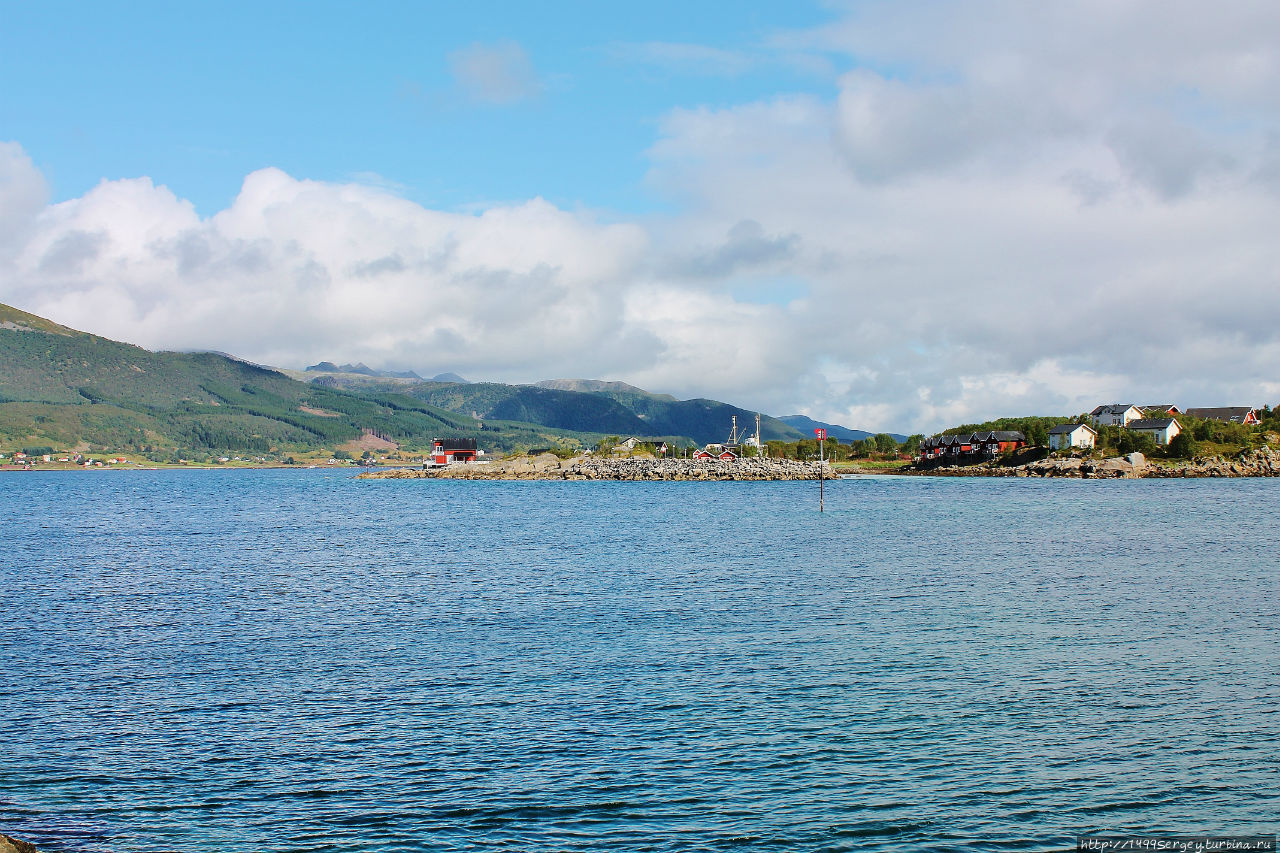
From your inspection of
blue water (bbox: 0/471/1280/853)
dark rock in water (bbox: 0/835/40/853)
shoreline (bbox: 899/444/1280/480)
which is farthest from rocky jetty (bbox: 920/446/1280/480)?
Result: dark rock in water (bbox: 0/835/40/853)

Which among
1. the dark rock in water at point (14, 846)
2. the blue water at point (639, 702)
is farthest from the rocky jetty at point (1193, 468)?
the dark rock in water at point (14, 846)

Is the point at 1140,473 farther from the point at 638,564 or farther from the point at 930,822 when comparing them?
the point at 930,822

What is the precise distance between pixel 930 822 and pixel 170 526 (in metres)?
95.8

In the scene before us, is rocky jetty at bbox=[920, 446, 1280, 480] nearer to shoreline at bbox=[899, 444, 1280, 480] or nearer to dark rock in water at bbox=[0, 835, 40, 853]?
shoreline at bbox=[899, 444, 1280, 480]

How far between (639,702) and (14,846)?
50.8 feet

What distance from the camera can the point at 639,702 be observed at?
88.5ft

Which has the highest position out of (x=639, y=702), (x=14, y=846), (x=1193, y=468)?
(x=1193, y=468)

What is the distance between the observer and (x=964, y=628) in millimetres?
37375

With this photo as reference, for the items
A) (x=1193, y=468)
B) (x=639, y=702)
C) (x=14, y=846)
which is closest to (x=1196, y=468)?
(x=1193, y=468)

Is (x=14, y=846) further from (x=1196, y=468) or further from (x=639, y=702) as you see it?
(x=1196, y=468)

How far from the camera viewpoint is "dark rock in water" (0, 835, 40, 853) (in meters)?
15.6

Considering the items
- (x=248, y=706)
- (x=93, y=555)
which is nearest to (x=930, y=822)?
(x=248, y=706)

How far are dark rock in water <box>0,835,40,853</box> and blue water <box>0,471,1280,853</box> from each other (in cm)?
155

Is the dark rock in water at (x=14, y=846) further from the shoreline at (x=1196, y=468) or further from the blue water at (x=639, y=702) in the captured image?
the shoreline at (x=1196, y=468)
